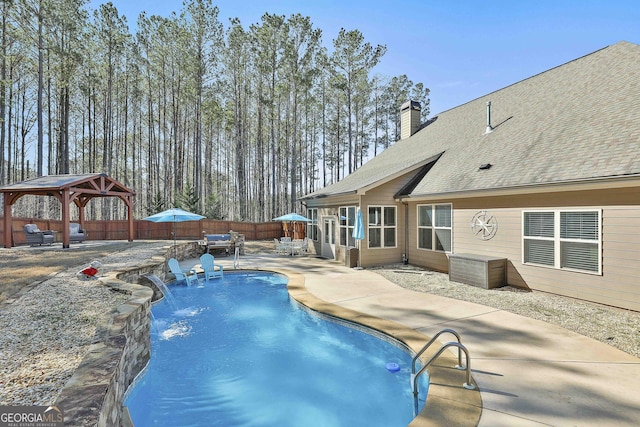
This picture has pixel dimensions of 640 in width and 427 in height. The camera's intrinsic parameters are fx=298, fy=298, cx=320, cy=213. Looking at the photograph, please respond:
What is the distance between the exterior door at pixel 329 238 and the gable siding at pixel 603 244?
221 inches

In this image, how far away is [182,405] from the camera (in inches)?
155

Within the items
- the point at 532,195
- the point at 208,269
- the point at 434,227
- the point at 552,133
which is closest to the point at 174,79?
the point at 208,269

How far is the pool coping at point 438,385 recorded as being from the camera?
9.22 feet

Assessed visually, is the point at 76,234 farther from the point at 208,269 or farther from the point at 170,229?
the point at 208,269

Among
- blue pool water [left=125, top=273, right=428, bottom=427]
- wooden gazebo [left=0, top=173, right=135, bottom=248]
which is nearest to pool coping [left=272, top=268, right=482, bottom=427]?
blue pool water [left=125, top=273, right=428, bottom=427]

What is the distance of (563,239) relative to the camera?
6766 mm

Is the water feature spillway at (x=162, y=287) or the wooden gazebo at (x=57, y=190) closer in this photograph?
the water feature spillway at (x=162, y=287)

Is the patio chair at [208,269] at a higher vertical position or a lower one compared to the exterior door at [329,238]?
lower

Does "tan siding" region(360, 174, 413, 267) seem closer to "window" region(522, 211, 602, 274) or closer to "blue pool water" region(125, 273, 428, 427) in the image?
"window" region(522, 211, 602, 274)

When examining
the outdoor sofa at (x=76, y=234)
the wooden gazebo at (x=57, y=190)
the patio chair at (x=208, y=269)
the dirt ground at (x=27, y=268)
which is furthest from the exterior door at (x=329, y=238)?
the outdoor sofa at (x=76, y=234)

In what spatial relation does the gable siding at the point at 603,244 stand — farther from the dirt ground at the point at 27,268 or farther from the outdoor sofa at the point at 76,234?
the outdoor sofa at the point at 76,234

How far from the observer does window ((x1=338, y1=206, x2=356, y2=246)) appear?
12.0m

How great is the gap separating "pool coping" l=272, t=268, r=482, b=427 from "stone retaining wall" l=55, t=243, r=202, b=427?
2672mm

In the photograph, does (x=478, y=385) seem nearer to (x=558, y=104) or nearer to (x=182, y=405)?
(x=182, y=405)
